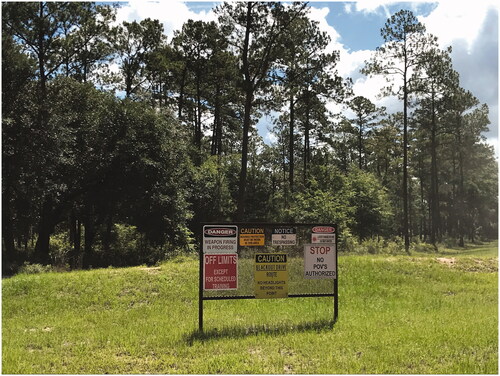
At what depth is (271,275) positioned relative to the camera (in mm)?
7672

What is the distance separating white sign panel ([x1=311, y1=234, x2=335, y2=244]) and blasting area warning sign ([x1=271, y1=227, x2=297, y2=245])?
0.51 m

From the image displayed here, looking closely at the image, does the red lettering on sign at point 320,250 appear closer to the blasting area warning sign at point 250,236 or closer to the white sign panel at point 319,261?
the white sign panel at point 319,261

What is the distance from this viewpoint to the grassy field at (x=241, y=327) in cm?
538

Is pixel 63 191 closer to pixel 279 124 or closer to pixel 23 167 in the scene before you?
pixel 23 167

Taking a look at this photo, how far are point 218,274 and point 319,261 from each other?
2.07 meters

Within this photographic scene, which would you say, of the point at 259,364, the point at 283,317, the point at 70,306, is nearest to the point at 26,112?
the point at 70,306

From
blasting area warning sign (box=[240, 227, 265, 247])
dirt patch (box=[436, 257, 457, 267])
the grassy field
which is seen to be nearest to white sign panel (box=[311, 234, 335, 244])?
blasting area warning sign (box=[240, 227, 265, 247])

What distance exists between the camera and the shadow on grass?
268 inches

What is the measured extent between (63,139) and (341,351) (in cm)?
1708

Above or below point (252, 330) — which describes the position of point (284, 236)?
above

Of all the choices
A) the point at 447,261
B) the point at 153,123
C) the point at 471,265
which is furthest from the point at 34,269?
the point at 471,265

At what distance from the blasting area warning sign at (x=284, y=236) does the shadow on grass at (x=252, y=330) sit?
1.54 metres

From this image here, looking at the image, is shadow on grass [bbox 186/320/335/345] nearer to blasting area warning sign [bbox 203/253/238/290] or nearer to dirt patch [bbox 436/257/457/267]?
blasting area warning sign [bbox 203/253/238/290]

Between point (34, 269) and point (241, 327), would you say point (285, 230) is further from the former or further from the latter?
point (34, 269)
